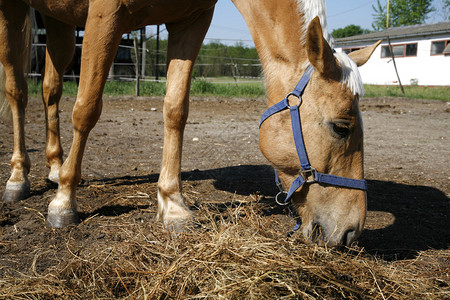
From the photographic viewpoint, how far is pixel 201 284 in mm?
1528

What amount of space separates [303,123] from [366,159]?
3275 millimetres

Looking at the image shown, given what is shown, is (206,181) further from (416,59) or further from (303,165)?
(416,59)

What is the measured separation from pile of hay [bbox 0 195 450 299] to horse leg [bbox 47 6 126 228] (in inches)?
25.7

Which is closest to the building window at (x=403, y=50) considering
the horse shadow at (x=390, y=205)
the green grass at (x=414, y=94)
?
the green grass at (x=414, y=94)

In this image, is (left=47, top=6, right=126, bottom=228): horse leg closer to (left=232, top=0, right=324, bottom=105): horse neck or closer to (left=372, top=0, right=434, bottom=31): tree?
(left=232, top=0, right=324, bottom=105): horse neck

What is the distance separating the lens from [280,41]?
6.77 feet

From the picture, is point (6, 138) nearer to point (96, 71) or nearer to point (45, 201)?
point (45, 201)

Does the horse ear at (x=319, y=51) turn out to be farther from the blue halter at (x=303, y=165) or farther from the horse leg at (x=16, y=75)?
the horse leg at (x=16, y=75)

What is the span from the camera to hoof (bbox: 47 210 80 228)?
251cm

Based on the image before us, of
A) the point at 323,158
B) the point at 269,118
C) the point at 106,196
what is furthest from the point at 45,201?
the point at 323,158

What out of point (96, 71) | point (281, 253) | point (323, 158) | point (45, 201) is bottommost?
point (45, 201)

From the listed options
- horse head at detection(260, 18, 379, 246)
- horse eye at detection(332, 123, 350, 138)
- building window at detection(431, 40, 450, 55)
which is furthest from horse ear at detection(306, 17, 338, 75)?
building window at detection(431, 40, 450, 55)

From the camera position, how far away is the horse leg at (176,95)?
264 centimetres

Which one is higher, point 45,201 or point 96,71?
point 96,71
